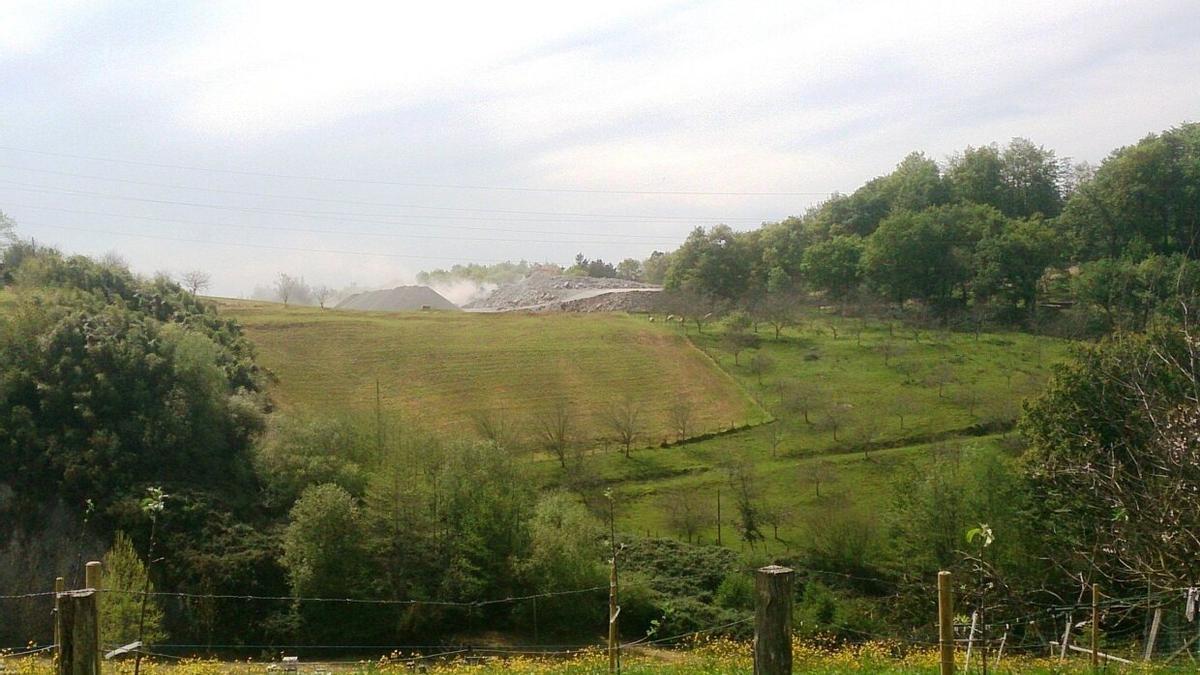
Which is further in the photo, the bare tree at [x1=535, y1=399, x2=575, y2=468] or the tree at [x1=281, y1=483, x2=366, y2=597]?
the bare tree at [x1=535, y1=399, x2=575, y2=468]

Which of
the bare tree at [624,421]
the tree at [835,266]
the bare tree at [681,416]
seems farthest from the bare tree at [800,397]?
the tree at [835,266]

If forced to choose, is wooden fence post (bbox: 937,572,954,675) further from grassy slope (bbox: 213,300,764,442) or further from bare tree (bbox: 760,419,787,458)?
bare tree (bbox: 760,419,787,458)

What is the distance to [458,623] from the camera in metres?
35.6

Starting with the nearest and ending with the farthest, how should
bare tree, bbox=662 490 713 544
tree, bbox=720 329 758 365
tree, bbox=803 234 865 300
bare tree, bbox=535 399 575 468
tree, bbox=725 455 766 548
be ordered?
1. tree, bbox=725 455 766 548
2. bare tree, bbox=662 490 713 544
3. bare tree, bbox=535 399 575 468
4. tree, bbox=720 329 758 365
5. tree, bbox=803 234 865 300

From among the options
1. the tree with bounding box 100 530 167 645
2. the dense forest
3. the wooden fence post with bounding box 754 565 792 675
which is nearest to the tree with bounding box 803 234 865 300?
the dense forest

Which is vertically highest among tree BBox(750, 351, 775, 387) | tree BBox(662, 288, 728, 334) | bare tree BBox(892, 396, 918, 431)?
tree BBox(662, 288, 728, 334)

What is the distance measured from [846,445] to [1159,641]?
110 ft

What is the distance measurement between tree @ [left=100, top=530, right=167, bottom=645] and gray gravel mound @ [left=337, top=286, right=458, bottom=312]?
2747 inches

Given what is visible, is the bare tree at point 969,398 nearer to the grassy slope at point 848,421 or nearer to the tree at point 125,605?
the grassy slope at point 848,421

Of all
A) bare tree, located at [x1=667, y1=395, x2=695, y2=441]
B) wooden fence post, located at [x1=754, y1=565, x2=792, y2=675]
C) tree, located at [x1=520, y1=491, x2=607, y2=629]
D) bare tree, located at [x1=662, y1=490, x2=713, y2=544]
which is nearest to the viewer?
wooden fence post, located at [x1=754, y1=565, x2=792, y2=675]

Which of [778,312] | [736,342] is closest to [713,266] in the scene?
[778,312]

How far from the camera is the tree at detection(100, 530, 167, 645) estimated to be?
26.0m

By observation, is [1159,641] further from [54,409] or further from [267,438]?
[54,409]

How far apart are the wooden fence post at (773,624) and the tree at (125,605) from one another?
75.7 ft
